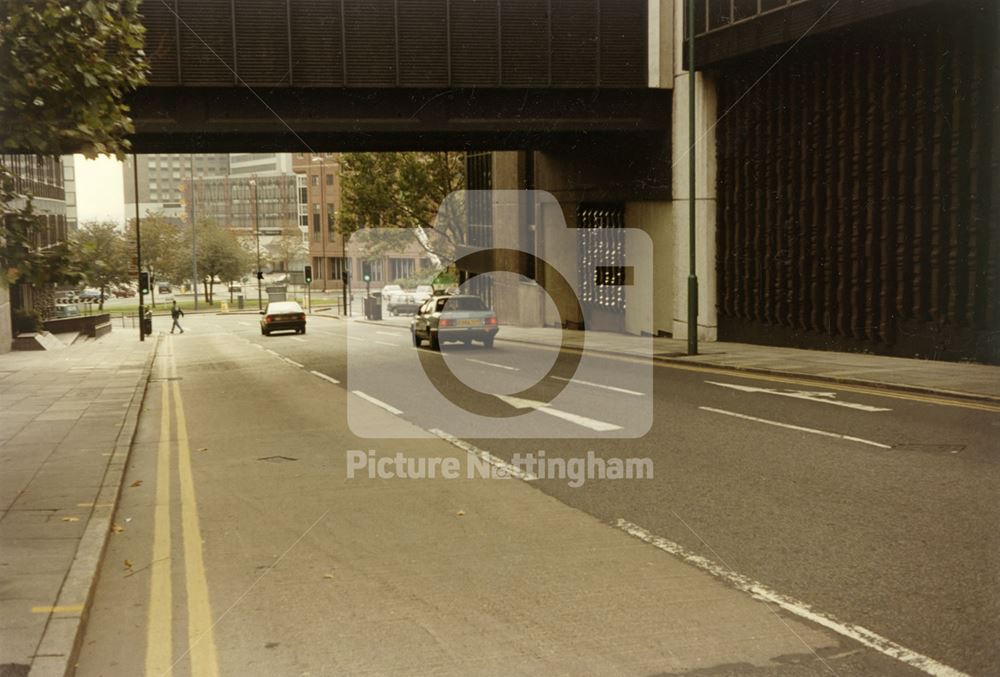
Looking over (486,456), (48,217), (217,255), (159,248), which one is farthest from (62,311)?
(486,456)

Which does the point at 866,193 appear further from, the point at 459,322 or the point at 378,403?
the point at 378,403

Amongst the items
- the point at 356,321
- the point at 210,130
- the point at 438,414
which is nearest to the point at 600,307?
the point at 210,130

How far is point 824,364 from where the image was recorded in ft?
63.7

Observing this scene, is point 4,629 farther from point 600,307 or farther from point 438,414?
point 600,307

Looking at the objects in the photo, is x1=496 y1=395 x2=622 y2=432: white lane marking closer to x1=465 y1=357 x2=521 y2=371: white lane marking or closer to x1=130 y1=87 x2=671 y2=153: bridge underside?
x1=465 y1=357 x2=521 y2=371: white lane marking

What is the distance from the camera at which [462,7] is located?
25.8 metres

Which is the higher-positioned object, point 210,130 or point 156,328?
point 210,130

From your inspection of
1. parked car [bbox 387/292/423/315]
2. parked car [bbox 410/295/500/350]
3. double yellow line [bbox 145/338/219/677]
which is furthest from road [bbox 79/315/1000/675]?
parked car [bbox 387/292/423/315]

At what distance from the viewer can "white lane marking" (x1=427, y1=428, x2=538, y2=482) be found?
9.65 m

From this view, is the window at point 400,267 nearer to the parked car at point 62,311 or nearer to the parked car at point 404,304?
the parked car at point 404,304

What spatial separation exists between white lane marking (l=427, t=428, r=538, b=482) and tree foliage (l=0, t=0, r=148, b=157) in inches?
193

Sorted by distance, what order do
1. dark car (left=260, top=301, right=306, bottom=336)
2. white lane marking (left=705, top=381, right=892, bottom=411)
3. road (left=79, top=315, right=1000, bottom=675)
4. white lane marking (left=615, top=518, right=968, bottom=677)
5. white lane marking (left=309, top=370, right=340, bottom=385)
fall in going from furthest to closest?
dark car (left=260, top=301, right=306, bottom=336) → white lane marking (left=309, top=370, right=340, bottom=385) → white lane marking (left=705, top=381, right=892, bottom=411) → road (left=79, top=315, right=1000, bottom=675) → white lane marking (left=615, top=518, right=968, bottom=677)

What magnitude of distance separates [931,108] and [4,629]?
785 inches

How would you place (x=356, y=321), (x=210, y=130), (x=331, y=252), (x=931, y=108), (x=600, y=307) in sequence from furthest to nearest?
1. (x=331, y=252)
2. (x=356, y=321)
3. (x=600, y=307)
4. (x=210, y=130)
5. (x=931, y=108)
